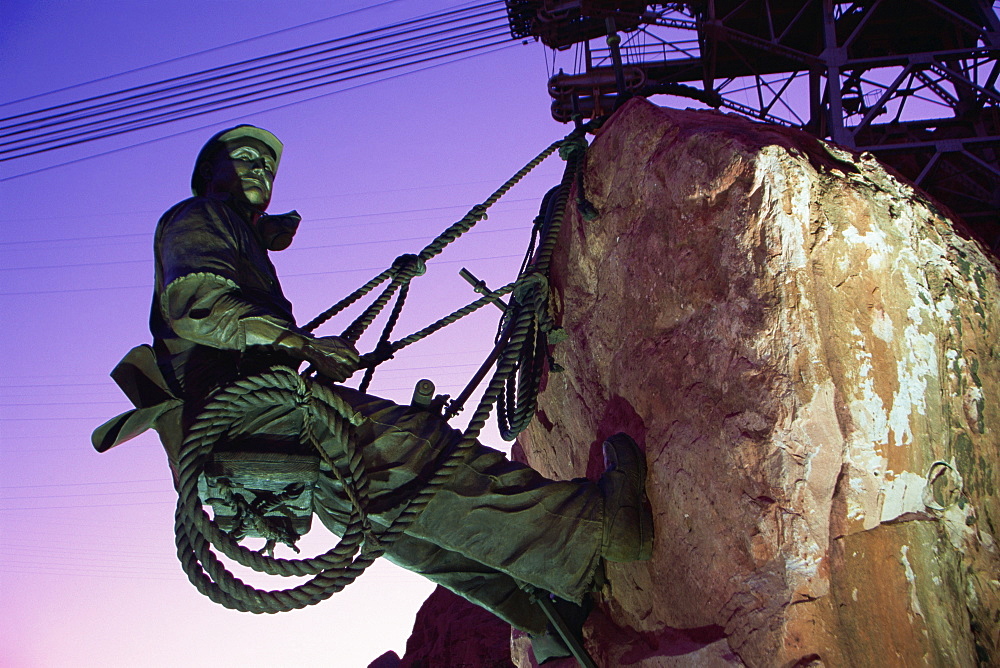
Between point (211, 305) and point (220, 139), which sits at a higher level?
point (220, 139)

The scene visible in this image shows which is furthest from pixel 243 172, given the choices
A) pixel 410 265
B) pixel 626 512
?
pixel 626 512

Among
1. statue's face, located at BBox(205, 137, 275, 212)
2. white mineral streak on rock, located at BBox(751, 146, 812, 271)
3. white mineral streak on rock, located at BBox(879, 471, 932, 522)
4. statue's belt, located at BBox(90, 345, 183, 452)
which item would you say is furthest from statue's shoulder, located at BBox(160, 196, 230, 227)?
white mineral streak on rock, located at BBox(879, 471, 932, 522)

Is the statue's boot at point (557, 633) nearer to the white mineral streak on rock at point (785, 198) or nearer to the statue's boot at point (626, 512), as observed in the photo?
the statue's boot at point (626, 512)

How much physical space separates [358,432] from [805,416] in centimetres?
167

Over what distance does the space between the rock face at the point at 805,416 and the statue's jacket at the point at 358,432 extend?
0.43m

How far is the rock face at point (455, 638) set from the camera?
6.92 metres

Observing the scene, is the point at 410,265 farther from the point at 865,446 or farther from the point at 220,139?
the point at 865,446

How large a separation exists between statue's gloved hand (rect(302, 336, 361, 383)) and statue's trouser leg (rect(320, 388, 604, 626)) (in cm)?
13

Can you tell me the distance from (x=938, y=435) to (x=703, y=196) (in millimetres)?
1272

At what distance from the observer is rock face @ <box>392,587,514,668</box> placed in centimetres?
692

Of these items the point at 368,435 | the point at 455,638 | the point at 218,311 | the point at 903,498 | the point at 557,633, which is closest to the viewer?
the point at 903,498

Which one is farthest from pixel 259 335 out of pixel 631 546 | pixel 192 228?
pixel 631 546

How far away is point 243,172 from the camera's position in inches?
151

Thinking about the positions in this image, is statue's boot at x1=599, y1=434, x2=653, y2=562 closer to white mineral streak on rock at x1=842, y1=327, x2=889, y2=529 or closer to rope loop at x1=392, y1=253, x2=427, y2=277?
white mineral streak on rock at x1=842, y1=327, x2=889, y2=529
